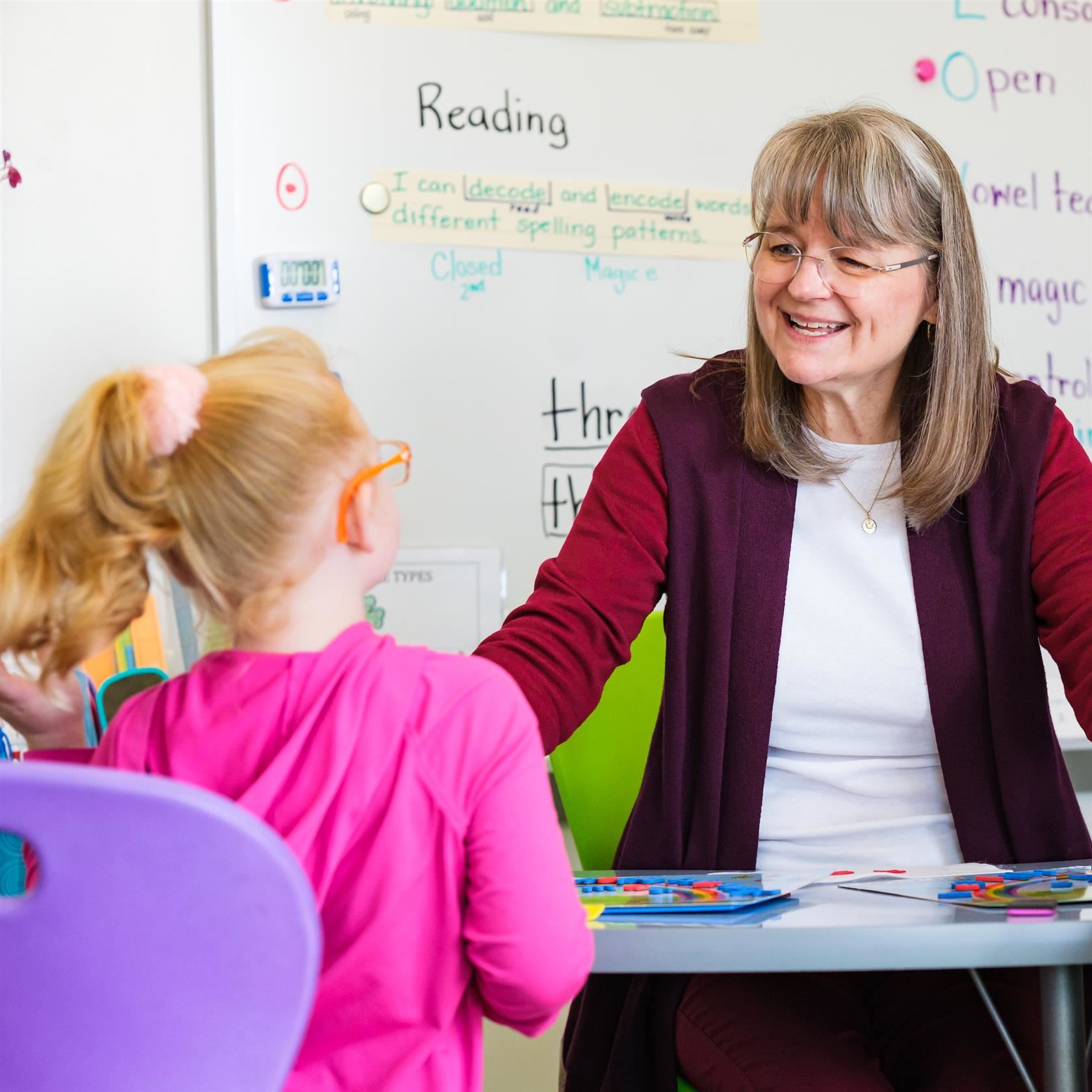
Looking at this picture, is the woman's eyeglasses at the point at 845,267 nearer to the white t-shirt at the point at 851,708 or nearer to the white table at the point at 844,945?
the white t-shirt at the point at 851,708

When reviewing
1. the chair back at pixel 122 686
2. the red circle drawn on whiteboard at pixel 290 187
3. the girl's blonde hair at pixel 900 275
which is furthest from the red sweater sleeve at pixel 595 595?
the red circle drawn on whiteboard at pixel 290 187

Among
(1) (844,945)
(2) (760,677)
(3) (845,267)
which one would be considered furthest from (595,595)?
(1) (844,945)

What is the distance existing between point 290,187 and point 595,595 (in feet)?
3.46

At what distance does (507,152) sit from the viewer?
218cm

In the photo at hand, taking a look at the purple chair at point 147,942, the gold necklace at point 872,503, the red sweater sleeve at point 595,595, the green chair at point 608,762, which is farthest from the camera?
the green chair at point 608,762

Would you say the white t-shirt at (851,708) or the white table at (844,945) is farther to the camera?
the white t-shirt at (851,708)

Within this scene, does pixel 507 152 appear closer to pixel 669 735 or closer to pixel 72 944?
pixel 669 735

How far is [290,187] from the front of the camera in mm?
2109

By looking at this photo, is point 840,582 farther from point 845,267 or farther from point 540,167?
point 540,167

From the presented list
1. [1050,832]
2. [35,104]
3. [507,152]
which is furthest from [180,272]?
[1050,832]

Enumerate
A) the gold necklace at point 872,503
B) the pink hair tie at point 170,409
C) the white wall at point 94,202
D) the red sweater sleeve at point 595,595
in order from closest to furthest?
1. the pink hair tie at point 170,409
2. the red sweater sleeve at point 595,595
3. the gold necklace at point 872,503
4. the white wall at point 94,202

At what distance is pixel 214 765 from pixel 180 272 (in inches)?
57.7

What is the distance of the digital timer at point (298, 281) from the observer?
209cm

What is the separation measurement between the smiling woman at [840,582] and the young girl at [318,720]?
462 mm
